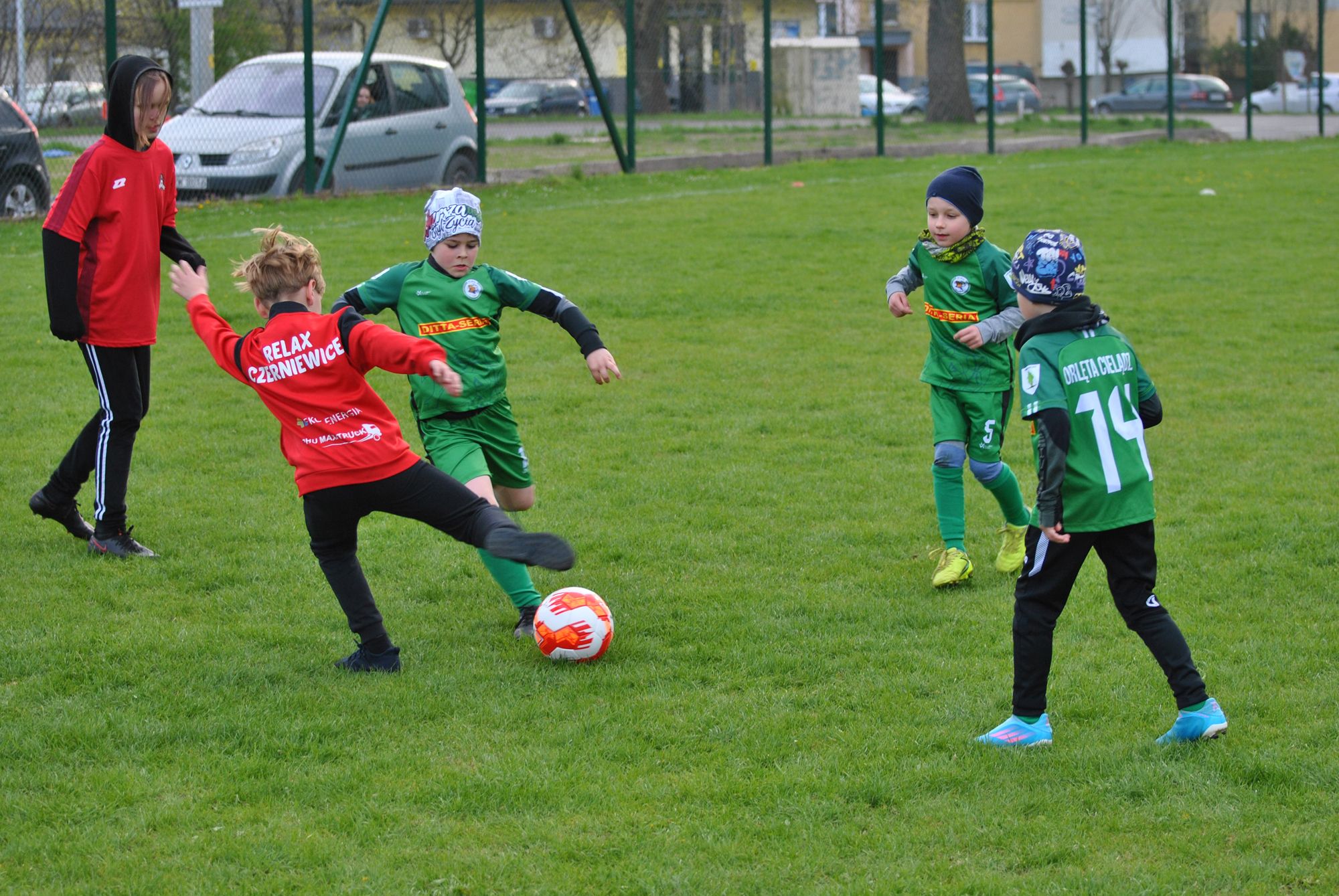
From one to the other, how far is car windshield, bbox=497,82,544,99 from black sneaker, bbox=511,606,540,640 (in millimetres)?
14793

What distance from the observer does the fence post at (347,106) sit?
15484mm

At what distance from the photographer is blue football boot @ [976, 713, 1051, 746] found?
4.19 meters

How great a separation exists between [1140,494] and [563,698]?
1.89 metres

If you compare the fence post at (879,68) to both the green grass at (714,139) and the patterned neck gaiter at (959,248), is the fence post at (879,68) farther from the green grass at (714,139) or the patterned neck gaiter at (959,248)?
the patterned neck gaiter at (959,248)

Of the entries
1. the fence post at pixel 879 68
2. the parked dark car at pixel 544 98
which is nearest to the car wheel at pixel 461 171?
the parked dark car at pixel 544 98

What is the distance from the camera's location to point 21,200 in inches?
539

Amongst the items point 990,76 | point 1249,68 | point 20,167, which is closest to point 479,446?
point 20,167

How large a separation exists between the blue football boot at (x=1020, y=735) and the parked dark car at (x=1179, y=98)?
39768 millimetres

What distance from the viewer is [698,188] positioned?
18.2 metres

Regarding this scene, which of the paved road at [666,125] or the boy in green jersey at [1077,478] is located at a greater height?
the paved road at [666,125]

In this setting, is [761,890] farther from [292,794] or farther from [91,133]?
[91,133]

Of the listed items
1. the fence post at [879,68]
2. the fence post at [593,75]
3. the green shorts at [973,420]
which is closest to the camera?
the green shorts at [973,420]

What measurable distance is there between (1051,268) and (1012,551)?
2.14m

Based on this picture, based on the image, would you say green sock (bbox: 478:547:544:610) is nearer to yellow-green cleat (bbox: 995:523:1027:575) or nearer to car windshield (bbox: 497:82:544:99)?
yellow-green cleat (bbox: 995:523:1027:575)
